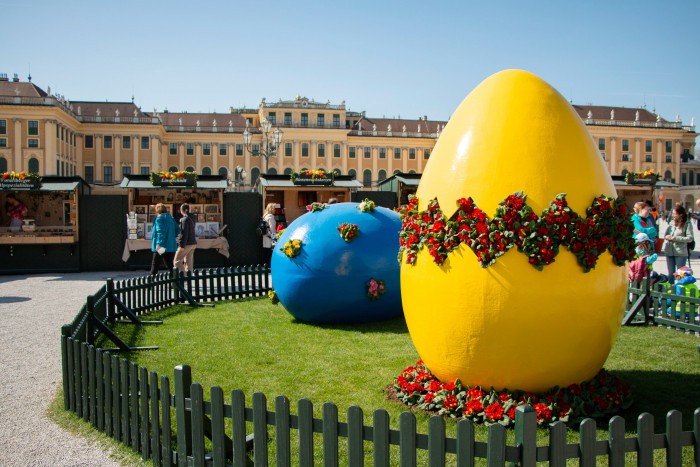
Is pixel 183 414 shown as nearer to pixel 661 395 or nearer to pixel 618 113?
pixel 661 395

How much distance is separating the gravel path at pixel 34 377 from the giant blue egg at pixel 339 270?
3609mm

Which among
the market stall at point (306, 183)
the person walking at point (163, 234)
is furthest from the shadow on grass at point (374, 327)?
the market stall at point (306, 183)

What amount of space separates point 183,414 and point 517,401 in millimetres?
2893

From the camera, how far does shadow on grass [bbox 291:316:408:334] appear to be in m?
9.62

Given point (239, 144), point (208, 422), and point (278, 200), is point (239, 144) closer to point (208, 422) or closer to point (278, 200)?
point (278, 200)

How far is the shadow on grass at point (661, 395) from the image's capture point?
5650mm

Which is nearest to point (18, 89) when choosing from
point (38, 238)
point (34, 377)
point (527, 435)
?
point (38, 238)

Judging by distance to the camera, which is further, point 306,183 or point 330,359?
point 306,183

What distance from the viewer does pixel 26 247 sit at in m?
18.9

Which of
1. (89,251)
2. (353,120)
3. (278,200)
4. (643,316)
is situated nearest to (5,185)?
(89,251)

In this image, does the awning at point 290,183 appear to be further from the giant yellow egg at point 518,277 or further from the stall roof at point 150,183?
the giant yellow egg at point 518,277

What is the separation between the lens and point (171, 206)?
22484mm

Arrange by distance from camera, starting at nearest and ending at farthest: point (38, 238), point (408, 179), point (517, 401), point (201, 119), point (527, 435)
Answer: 1. point (527, 435)
2. point (517, 401)
3. point (38, 238)
4. point (408, 179)
5. point (201, 119)

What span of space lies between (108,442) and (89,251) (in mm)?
15395
